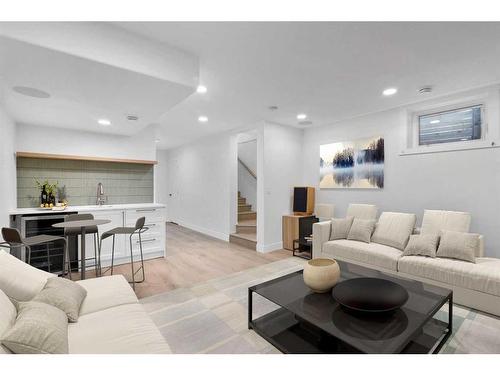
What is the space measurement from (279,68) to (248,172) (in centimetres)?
480

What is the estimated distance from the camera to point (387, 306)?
1644 millimetres

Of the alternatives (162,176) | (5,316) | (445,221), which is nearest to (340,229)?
(445,221)

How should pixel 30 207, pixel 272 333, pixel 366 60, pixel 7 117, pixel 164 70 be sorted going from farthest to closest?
pixel 30 207 < pixel 7 117 < pixel 366 60 < pixel 164 70 < pixel 272 333

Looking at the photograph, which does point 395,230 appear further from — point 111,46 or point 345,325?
point 111,46

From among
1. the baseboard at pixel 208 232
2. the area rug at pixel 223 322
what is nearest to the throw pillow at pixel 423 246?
the area rug at pixel 223 322

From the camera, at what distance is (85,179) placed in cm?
429

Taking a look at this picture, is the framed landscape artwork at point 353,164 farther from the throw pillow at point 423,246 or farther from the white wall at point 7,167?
the white wall at point 7,167

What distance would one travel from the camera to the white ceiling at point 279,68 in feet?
6.21

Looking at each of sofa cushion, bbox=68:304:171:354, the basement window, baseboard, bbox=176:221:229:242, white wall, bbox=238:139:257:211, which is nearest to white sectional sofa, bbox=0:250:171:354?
sofa cushion, bbox=68:304:171:354

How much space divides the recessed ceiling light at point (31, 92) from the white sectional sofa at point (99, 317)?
1.59 meters
